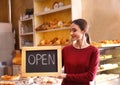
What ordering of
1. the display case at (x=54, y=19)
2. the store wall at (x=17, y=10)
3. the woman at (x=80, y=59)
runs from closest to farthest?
the woman at (x=80, y=59), the display case at (x=54, y=19), the store wall at (x=17, y=10)

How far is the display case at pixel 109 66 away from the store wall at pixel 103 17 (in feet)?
1.34

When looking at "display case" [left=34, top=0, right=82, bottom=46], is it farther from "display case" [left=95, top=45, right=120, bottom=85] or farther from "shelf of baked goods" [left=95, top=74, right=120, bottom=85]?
"shelf of baked goods" [left=95, top=74, right=120, bottom=85]

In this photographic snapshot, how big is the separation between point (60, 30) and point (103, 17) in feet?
3.27

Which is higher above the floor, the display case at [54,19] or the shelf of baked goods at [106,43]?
the display case at [54,19]

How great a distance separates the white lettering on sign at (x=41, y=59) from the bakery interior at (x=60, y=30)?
346 mm

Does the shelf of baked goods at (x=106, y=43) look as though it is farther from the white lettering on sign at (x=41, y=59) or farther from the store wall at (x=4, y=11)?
the store wall at (x=4, y=11)

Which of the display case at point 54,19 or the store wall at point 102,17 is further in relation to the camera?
the display case at point 54,19

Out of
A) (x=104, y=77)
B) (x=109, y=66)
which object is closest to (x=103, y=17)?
(x=109, y=66)

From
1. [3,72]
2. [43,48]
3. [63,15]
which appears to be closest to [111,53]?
[63,15]

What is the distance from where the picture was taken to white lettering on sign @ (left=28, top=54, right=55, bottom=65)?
185cm

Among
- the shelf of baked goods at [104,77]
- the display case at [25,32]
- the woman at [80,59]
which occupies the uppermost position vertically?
the display case at [25,32]

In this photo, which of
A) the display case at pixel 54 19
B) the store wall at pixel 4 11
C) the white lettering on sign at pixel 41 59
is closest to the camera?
the white lettering on sign at pixel 41 59

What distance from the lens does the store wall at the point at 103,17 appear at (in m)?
3.90

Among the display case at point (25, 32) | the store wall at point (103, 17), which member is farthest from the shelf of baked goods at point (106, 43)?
the display case at point (25, 32)
